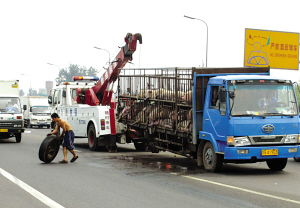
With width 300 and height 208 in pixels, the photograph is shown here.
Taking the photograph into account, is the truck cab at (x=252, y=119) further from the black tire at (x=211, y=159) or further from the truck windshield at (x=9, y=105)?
the truck windshield at (x=9, y=105)

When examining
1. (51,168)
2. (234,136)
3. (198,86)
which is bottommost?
(51,168)

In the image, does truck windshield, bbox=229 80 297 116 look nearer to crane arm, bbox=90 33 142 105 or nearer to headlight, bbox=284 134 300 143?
headlight, bbox=284 134 300 143

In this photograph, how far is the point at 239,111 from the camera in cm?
1312

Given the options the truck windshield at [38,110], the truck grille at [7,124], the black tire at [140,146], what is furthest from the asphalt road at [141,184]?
the truck windshield at [38,110]

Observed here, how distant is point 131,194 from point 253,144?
13.3ft

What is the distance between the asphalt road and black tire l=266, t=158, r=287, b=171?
16 centimetres

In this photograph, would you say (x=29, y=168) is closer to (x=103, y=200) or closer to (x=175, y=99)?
(x=175, y=99)

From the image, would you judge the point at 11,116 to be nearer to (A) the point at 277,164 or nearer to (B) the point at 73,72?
(A) the point at 277,164

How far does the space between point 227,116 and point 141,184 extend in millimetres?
2874

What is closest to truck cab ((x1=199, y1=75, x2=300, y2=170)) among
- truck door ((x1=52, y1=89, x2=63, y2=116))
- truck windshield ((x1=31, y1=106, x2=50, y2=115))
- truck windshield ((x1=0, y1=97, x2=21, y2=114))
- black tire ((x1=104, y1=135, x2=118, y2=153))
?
black tire ((x1=104, y1=135, x2=118, y2=153))

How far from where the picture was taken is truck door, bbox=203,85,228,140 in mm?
13211

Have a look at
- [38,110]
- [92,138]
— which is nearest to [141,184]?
[92,138]

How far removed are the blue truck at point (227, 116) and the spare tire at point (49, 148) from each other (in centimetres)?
302

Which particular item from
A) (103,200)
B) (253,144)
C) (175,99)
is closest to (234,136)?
(253,144)
